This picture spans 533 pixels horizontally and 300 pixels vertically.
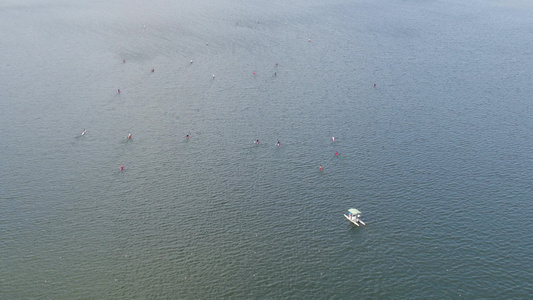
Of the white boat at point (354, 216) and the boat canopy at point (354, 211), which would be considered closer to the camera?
the boat canopy at point (354, 211)

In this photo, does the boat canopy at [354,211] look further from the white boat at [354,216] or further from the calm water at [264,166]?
the calm water at [264,166]

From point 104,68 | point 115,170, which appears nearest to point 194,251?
point 115,170

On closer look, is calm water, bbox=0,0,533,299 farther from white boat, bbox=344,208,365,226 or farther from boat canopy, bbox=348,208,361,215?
boat canopy, bbox=348,208,361,215

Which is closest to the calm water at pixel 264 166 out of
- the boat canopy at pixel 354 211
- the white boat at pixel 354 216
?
the white boat at pixel 354 216

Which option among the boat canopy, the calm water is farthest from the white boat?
the calm water

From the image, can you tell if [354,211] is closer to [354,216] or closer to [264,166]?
[354,216]

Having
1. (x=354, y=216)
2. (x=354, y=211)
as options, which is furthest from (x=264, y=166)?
(x=354, y=216)

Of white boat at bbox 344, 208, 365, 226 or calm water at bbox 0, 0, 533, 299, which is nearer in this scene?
calm water at bbox 0, 0, 533, 299

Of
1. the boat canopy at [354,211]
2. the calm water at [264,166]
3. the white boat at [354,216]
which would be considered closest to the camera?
the calm water at [264,166]

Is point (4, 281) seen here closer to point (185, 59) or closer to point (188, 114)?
point (188, 114)
